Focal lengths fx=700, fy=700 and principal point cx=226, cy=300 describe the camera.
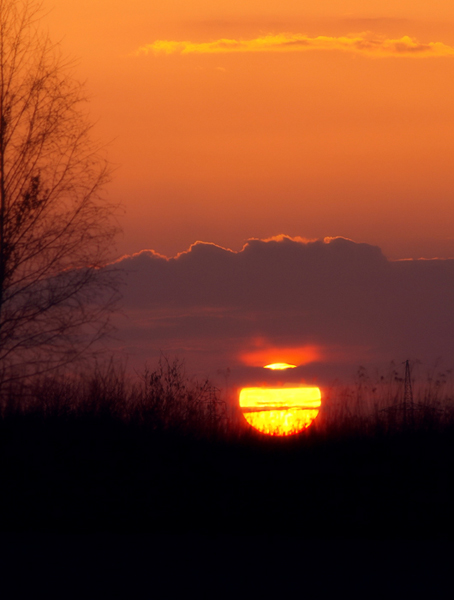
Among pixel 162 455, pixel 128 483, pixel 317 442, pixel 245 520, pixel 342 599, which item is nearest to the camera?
pixel 342 599

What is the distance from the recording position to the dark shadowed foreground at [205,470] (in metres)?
7.97

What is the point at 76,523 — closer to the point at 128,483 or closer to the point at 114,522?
the point at 114,522

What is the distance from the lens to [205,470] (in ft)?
29.7

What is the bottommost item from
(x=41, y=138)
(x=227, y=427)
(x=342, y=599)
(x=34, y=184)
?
(x=342, y=599)

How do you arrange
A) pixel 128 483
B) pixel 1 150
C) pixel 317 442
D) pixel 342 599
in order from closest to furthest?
pixel 342 599
pixel 128 483
pixel 317 442
pixel 1 150

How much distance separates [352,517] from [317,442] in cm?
242

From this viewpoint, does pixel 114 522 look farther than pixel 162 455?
No

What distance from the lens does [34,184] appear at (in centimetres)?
1142

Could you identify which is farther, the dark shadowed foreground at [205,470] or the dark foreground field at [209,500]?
the dark shadowed foreground at [205,470]

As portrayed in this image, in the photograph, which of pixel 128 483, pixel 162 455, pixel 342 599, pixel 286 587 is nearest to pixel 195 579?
pixel 286 587

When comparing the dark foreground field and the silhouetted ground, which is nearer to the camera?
the dark foreground field

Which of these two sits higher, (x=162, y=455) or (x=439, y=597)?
(x=162, y=455)

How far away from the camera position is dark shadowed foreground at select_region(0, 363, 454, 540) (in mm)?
7969

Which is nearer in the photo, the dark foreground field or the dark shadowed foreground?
the dark foreground field
